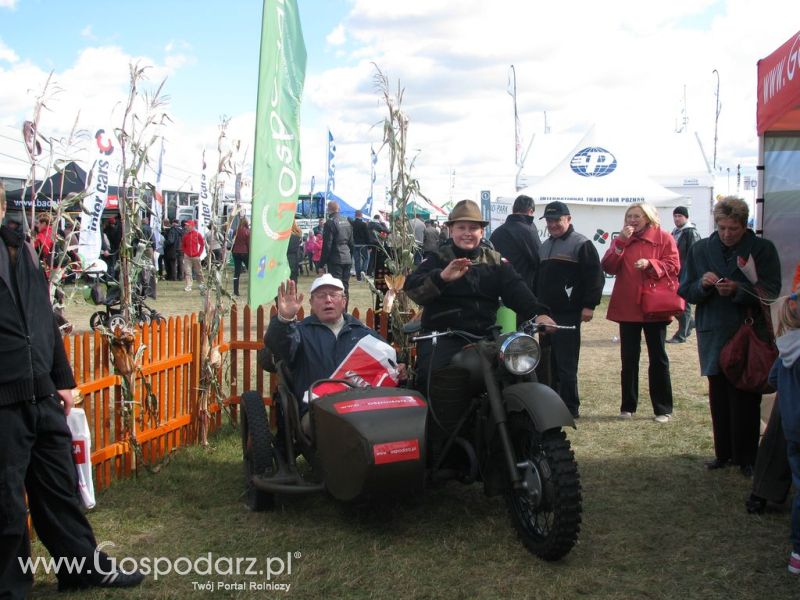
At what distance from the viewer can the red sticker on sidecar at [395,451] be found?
375cm

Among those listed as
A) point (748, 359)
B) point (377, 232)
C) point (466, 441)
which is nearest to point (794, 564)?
point (748, 359)

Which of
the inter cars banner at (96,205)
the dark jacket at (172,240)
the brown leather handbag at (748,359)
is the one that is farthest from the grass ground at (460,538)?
the dark jacket at (172,240)

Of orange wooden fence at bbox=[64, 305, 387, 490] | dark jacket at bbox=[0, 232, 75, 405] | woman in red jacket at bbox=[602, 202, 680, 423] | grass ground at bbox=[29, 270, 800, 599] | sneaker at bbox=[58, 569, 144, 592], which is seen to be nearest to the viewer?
dark jacket at bbox=[0, 232, 75, 405]

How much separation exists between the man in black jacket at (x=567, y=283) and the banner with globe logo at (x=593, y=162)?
10.9m

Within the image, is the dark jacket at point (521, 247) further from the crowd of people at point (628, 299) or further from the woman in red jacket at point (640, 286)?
the woman in red jacket at point (640, 286)

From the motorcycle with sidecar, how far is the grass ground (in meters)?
0.23

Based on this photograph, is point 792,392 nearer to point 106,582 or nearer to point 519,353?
point 519,353

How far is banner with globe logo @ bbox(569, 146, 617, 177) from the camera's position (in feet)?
56.0

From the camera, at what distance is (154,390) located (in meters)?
5.30

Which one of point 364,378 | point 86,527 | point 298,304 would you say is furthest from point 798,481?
point 86,527

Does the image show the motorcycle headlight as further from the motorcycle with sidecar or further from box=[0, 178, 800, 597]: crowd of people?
box=[0, 178, 800, 597]: crowd of people

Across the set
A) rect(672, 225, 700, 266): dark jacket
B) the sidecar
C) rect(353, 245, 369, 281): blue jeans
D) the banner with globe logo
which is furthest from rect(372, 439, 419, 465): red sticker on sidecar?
rect(353, 245, 369, 281): blue jeans

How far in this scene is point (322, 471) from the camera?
4141mm

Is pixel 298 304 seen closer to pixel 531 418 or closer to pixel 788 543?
pixel 531 418
